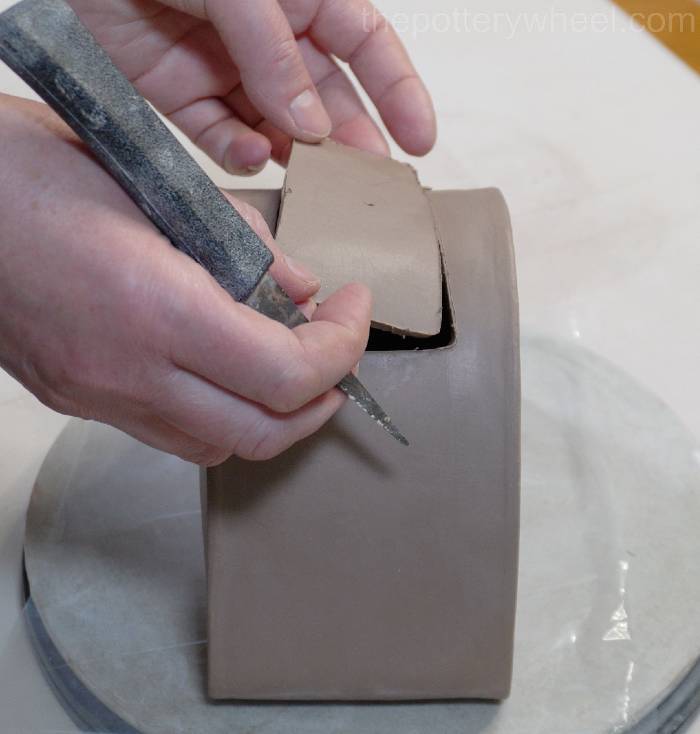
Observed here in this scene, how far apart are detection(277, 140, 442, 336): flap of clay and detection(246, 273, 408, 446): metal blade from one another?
51mm

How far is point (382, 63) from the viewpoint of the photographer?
1.12 metres

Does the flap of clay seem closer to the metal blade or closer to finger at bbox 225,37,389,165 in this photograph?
the metal blade

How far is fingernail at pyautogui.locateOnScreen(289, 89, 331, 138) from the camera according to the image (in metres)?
0.97

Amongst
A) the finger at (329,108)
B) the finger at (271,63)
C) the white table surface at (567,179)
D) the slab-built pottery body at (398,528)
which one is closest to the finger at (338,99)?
the finger at (329,108)

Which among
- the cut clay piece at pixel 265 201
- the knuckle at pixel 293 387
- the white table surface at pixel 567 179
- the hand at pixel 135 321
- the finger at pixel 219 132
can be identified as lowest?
the white table surface at pixel 567 179

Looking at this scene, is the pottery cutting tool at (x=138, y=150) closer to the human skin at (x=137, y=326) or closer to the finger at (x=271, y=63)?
the human skin at (x=137, y=326)

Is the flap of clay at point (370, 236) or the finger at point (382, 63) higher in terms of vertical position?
the flap of clay at point (370, 236)

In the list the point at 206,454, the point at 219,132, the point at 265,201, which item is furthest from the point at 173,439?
the point at 219,132

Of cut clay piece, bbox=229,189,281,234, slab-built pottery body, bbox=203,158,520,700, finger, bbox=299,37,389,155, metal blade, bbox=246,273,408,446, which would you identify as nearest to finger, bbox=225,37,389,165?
finger, bbox=299,37,389,155

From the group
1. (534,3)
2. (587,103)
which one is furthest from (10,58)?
(534,3)

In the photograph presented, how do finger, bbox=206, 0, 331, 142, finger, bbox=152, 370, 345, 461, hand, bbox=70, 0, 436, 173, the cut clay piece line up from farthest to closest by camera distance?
hand, bbox=70, 0, 436, 173 < finger, bbox=206, 0, 331, 142 < the cut clay piece < finger, bbox=152, 370, 345, 461

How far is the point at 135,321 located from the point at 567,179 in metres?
0.95

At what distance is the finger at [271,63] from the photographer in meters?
0.95

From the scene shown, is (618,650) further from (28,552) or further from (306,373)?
(28,552)
